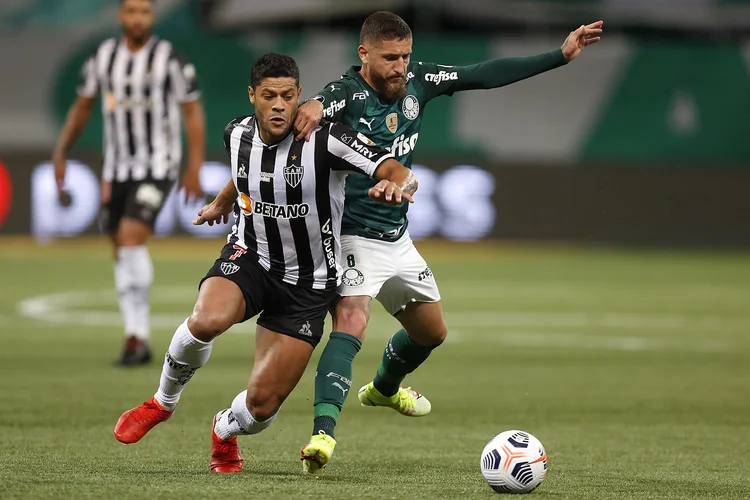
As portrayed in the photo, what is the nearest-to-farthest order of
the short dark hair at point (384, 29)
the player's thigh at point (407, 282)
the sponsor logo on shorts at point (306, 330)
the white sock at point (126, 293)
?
1. the sponsor logo on shorts at point (306, 330)
2. the short dark hair at point (384, 29)
3. the player's thigh at point (407, 282)
4. the white sock at point (126, 293)

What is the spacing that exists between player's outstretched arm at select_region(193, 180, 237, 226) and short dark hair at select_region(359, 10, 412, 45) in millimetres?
922

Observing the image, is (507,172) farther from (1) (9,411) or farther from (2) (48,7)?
(1) (9,411)

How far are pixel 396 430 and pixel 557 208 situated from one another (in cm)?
1331

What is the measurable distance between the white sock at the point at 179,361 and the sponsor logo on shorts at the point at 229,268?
27 cm

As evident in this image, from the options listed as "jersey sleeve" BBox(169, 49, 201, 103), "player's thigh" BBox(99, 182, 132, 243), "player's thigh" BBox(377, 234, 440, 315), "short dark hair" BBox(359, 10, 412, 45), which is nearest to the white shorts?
"player's thigh" BBox(377, 234, 440, 315)

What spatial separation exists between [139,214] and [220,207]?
383 centimetres

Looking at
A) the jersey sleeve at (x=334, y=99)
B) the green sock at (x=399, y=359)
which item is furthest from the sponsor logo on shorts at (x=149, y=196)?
the jersey sleeve at (x=334, y=99)

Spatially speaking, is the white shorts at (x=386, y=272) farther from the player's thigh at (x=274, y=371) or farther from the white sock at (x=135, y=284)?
the white sock at (x=135, y=284)

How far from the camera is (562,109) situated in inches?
802

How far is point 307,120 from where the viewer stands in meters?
5.66

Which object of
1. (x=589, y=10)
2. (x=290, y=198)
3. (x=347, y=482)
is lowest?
(x=347, y=482)

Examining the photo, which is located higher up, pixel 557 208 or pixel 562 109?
pixel 562 109

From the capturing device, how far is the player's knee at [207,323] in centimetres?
553

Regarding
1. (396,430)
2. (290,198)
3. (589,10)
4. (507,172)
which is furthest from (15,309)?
(589,10)
